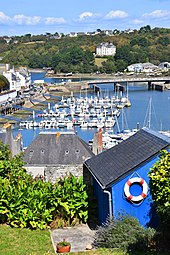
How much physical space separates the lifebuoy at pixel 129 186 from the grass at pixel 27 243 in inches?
76.7

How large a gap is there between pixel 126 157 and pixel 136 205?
129cm

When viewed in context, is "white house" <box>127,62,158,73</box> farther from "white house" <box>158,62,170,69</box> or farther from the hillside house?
the hillside house

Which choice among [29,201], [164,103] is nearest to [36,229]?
[29,201]

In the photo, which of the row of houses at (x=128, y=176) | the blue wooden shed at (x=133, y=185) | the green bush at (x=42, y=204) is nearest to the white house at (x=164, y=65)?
the row of houses at (x=128, y=176)

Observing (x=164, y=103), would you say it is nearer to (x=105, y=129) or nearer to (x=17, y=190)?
(x=105, y=129)

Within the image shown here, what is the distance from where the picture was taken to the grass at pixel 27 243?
390 inches

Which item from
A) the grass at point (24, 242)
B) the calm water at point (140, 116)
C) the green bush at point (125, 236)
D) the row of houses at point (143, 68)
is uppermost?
the green bush at point (125, 236)

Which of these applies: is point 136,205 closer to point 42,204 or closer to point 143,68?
point 42,204

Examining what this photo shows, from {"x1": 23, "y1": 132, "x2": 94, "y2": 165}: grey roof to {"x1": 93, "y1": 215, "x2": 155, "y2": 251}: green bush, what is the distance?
28.2 ft

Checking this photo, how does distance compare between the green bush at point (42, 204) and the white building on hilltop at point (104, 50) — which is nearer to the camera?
the green bush at point (42, 204)

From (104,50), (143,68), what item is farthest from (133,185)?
(104,50)

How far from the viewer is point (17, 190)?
12.7 m

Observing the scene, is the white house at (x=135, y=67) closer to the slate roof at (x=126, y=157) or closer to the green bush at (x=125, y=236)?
the slate roof at (x=126, y=157)

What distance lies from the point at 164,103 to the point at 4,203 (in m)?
73.3
